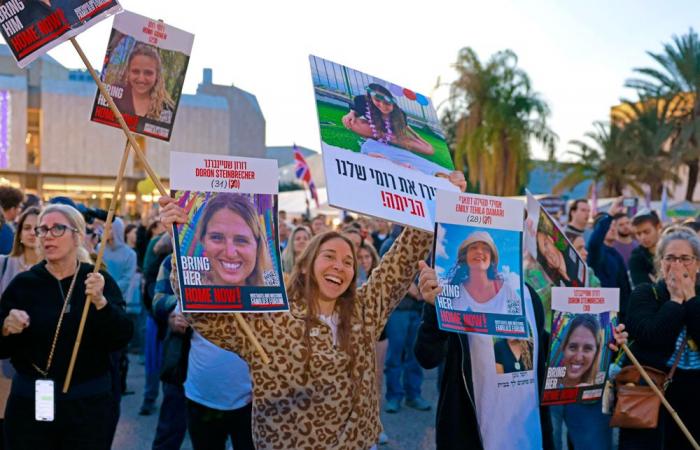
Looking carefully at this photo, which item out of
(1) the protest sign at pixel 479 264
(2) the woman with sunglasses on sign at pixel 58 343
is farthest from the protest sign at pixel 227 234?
(2) the woman with sunglasses on sign at pixel 58 343

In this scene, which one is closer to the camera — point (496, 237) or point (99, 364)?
point (496, 237)

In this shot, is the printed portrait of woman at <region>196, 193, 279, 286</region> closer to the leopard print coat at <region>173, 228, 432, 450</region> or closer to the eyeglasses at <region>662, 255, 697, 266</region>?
the leopard print coat at <region>173, 228, 432, 450</region>

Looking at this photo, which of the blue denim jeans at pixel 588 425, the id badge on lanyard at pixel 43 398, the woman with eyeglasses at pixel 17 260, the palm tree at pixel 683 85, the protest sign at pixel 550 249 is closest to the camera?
the id badge on lanyard at pixel 43 398

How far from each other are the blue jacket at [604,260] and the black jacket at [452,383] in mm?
3741

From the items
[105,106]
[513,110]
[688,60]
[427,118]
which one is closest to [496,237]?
[427,118]

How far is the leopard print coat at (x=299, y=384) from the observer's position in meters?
3.13

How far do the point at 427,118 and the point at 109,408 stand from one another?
2.14 metres

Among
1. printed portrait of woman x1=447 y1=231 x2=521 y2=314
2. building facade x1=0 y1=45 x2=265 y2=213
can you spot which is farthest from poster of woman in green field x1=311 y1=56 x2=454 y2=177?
building facade x1=0 y1=45 x2=265 y2=213

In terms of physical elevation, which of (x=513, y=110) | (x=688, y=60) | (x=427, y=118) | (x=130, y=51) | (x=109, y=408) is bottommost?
(x=109, y=408)

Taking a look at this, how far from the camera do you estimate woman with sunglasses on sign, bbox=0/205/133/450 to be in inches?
138

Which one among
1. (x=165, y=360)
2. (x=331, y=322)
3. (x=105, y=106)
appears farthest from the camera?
(x=165, y=360)

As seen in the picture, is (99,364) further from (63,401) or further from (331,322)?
(331,322)

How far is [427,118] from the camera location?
11.7ft

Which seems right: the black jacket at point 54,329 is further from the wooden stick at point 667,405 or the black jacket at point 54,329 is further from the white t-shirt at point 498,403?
the wooden stick at point 667,405
